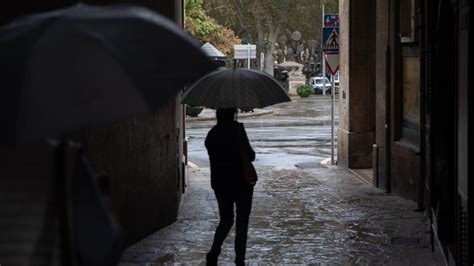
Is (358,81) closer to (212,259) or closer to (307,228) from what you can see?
(307,228)

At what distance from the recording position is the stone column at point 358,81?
18.8 meters

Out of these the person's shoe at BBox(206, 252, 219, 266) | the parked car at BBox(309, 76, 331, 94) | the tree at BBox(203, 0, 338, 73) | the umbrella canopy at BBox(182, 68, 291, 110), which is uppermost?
the tree at BBox(203, 0, 338, 73)

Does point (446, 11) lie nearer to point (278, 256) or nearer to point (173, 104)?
point (278, 256)

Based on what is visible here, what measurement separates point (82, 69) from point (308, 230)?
8060 millimetres

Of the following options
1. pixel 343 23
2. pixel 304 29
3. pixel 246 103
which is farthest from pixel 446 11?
pixel 304 29

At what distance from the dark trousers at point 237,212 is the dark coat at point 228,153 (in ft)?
0.26

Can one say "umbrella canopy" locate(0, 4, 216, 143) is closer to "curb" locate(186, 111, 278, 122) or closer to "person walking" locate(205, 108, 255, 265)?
"person walking" locate(205, 108, 255, 265)

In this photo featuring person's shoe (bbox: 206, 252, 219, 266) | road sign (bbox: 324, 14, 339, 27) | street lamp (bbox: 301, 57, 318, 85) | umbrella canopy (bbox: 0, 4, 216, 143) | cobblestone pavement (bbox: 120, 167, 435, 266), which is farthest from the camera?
street lamp (bbox: 301, 57, 318, 85)

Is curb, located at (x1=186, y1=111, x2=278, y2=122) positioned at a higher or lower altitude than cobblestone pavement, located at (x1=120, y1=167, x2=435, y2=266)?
lower

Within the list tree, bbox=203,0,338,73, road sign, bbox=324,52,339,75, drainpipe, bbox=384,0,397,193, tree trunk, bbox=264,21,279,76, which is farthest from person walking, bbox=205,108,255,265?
tree trunk, bbox=264,21,279,76

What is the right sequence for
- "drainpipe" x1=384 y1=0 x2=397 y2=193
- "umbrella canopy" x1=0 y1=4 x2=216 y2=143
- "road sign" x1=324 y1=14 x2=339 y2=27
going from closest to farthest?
"umbrella canopy" x1=0 y1=4 x2=216 y2=143
"drainpipe" x1=384 y1=0 x2=397 y2=193
"road sign" x1=324 y1=14 x2=339 y2=27

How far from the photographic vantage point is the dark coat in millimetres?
8172

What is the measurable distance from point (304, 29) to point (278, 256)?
60.1 metres

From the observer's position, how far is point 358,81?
62.3 feet
